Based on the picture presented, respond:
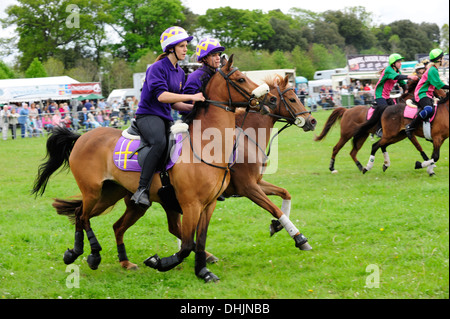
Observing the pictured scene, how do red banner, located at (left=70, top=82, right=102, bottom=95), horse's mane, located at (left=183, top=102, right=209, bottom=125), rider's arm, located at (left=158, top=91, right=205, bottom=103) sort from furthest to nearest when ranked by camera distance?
red banner, located at (left=70, top=82, right=102, bottom=95)
horse's mane, located at (left=183, top=102, right=209, bottom=125)
rider's arm, located at (left=158, top=91, right=205, bottom=103)

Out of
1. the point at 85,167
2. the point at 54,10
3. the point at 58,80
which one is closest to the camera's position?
the point at 85,167

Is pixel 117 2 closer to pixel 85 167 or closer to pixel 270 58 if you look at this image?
pixel 270 58

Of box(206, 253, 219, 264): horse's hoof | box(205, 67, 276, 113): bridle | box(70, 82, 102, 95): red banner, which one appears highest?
box(70, 82, 102, 95): red banner

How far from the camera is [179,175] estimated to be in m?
6.29

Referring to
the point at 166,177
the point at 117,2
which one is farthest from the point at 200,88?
the point at 117,2

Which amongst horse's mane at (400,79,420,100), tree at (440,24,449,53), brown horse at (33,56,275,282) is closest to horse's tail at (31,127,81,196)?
brown horse at (33,56,275,282)

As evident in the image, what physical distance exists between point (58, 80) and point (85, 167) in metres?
33.5

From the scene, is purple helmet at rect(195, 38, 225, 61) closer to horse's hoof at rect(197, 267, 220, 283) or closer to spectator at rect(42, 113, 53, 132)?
horse's hoof at rect(197, 267, 220, 283)

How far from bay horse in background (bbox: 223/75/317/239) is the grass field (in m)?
0.76

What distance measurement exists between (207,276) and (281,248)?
169 cm

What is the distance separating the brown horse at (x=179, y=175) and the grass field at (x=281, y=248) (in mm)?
472

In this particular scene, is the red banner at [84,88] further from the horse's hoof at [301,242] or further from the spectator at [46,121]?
the horse's hoof at [301,242]

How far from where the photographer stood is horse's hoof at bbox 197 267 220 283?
6422mm
